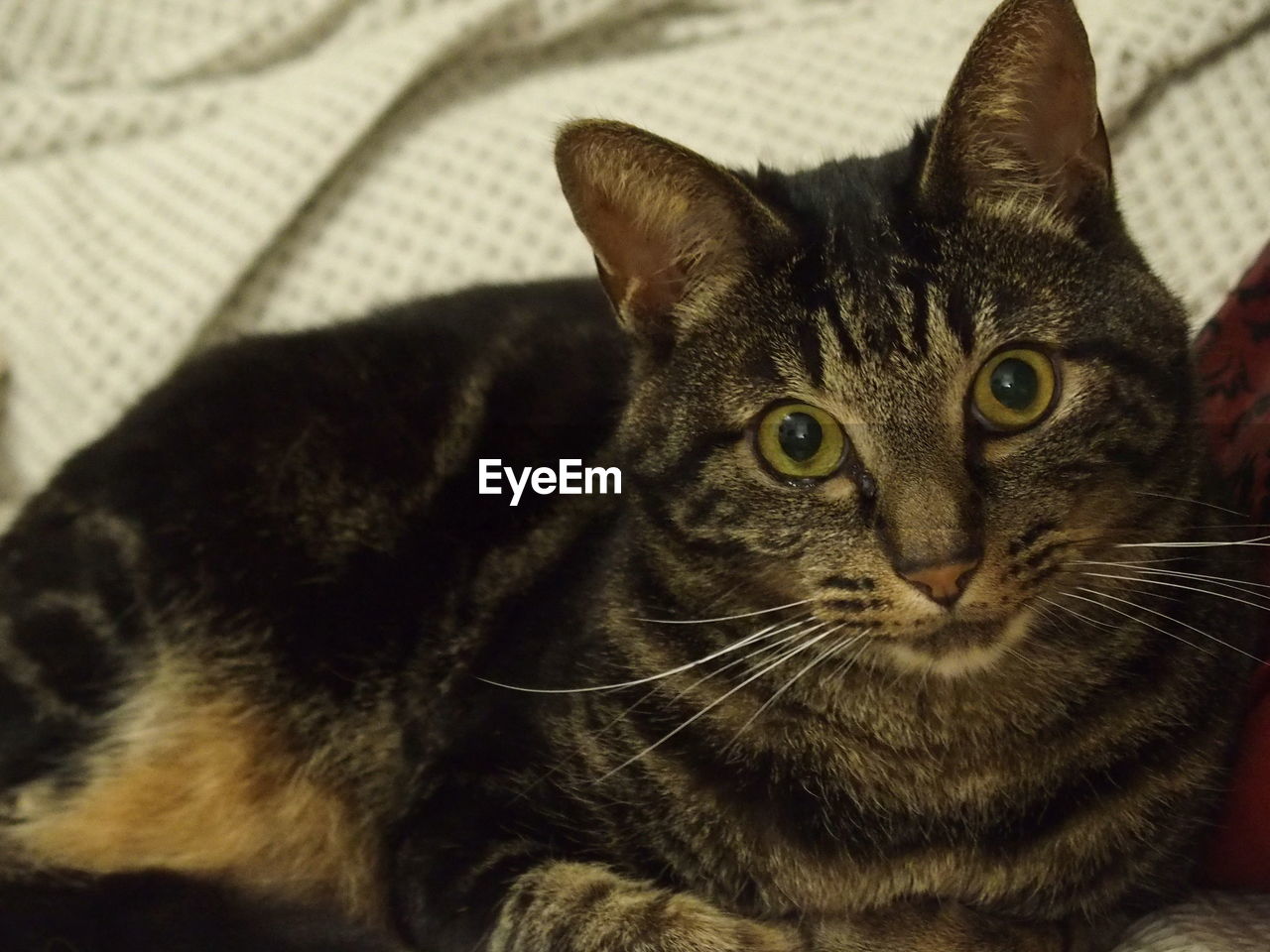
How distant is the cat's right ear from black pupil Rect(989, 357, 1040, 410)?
0.18 metres

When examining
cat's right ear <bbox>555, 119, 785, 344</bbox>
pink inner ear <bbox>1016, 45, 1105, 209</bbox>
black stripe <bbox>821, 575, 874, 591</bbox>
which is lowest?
black stripe <bbox>821, 575, 874, 591</bbox>

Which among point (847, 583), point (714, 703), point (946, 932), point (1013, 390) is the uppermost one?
point (1013, 390)

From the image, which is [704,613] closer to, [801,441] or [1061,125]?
[801,441]

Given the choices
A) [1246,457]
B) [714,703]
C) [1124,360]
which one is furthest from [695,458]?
[1246,457]

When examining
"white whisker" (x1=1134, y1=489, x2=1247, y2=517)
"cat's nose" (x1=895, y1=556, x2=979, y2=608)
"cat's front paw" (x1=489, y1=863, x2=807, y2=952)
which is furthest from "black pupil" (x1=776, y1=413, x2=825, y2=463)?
"cat's front paw" (x1=489, y1=863, x2=807, y2=952)

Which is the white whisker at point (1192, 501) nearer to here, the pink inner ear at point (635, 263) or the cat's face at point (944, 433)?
the cat's face at point (944, 433)

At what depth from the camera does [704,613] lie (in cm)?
89

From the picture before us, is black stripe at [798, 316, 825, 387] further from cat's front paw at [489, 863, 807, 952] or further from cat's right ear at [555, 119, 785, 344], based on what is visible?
cat's front paw at [489, 863, 807, 952]

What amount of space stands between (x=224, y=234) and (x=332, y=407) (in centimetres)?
50

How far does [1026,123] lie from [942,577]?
13.3 inches

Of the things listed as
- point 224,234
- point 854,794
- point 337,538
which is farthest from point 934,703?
point 224,234

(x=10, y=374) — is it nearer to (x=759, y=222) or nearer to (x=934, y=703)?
(x=759, y=222)

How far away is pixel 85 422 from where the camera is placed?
1504 millimetres

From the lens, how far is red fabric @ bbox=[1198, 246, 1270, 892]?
0.89m
